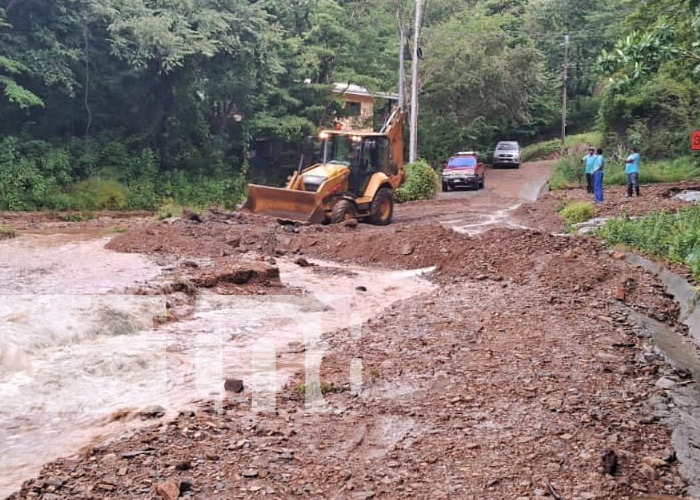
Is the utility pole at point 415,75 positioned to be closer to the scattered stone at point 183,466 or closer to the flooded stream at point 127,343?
the flooded stream at point 127,343

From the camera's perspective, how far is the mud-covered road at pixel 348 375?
543 centimetres

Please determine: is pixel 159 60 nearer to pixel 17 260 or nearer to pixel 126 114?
pixel 126 114

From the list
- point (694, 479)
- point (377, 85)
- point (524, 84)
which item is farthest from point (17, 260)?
point (524, 84)

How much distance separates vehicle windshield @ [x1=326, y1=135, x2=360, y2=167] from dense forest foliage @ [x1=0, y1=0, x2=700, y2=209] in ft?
25.6

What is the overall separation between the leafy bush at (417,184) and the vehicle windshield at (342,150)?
29.7 ft

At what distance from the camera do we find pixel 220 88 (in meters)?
31.5

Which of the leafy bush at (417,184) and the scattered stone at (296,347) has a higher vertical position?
the leafy bush at (417,184)

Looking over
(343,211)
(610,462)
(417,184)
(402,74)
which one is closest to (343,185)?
(343,211)

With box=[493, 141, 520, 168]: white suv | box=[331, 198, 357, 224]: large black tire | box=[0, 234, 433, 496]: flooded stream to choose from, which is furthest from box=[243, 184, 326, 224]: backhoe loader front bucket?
box=[493, 141, 520, 168]: white suv

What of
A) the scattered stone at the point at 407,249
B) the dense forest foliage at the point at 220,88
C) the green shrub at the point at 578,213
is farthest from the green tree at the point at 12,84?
the green shrub at the point at 578,213

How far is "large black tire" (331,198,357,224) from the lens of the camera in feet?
→ 65.8

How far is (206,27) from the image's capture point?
2906 centimetres

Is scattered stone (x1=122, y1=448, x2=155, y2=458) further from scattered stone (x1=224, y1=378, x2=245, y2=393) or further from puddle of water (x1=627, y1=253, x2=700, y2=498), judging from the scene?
puddle of water (x1=627, y1=253, x2=700, y2=498)

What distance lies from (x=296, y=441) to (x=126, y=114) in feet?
93.6
